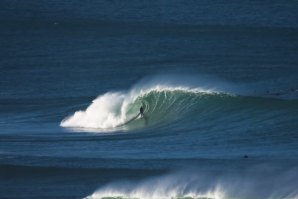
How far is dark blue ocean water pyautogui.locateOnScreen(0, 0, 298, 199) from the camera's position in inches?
981

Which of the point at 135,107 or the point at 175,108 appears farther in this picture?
the point at 135,107

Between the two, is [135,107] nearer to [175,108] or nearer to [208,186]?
[175,108]

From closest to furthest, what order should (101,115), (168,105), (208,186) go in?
(208,186) < (168,105) < (101,115)

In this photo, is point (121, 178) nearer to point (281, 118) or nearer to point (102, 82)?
point (281, 118)

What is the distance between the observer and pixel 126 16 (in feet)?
266

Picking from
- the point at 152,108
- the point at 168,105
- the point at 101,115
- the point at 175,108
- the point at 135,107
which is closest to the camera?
the point at 175,108

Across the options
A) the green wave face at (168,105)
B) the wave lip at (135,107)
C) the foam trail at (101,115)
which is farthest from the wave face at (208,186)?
the foam trail at (101,115)

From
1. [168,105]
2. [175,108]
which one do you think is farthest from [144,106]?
[175,108]

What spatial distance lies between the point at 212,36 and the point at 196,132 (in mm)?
36100

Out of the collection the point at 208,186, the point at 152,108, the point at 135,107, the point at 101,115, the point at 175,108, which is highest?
the point at 135,107

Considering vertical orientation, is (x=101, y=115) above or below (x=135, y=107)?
below

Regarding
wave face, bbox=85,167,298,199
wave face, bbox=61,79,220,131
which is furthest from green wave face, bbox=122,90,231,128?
wave face, bbox=85,167,298,199

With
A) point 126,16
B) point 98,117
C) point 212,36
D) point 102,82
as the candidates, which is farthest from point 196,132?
point 126,16

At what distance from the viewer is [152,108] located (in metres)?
36.4
